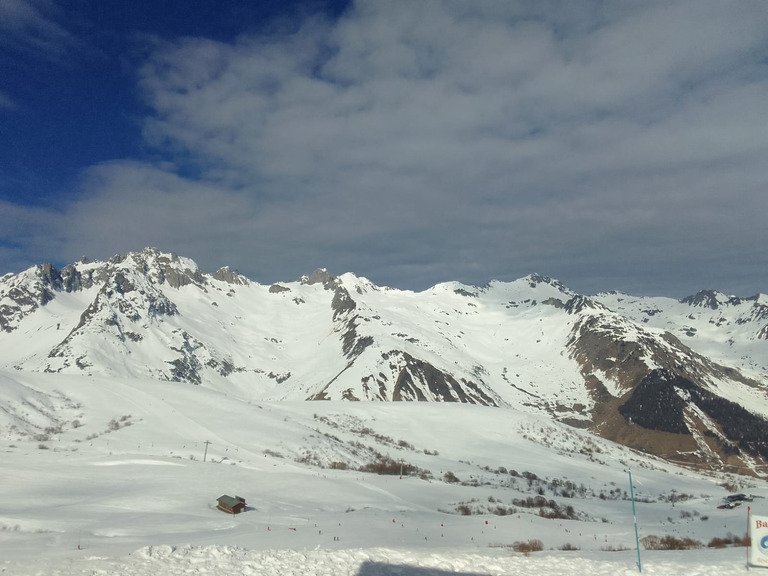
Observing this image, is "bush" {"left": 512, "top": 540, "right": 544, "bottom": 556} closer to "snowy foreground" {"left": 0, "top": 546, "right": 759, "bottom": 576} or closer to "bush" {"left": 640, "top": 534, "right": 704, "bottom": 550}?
"snowy foreground" {"left": 0, "top": 546, "right": 759, "bottom": 576}

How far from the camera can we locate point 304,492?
124ft

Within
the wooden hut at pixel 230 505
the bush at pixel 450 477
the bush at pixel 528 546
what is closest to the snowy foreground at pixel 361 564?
the bush at pixel 528 546

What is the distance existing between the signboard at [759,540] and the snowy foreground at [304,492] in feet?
2.56

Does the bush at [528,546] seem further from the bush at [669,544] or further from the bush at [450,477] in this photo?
the bush at [450,477]

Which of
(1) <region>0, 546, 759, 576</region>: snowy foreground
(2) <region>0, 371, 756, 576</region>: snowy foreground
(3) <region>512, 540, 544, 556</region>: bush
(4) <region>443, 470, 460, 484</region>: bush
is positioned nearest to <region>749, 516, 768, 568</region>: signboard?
(1) <region>0, 546, 759, 576</region>: snowy foreground

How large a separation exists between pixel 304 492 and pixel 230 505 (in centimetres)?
854

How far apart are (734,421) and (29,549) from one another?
196 metres

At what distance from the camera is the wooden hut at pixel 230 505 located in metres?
30.1

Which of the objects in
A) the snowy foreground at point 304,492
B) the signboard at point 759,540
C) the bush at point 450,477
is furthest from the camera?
the bush at point 450,477

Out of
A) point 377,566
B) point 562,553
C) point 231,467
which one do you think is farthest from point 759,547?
point 231,467

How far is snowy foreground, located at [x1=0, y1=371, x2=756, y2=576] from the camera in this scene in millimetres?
18516

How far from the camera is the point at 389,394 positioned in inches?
7003

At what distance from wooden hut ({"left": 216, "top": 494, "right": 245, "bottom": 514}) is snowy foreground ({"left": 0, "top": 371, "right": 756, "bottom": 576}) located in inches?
30.4

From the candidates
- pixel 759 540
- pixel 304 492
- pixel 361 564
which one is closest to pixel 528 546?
pixel 759 540
